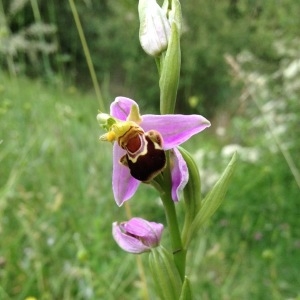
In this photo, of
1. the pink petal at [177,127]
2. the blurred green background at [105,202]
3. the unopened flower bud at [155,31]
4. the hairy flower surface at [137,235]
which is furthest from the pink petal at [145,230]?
the blurred green background at [105,202]

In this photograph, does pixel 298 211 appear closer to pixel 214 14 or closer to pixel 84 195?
pixel 84 195

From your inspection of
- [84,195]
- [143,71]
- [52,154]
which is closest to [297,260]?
[84,195]

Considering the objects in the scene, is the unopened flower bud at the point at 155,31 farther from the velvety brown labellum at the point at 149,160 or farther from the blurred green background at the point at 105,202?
the blurred green background at the point at 105,202

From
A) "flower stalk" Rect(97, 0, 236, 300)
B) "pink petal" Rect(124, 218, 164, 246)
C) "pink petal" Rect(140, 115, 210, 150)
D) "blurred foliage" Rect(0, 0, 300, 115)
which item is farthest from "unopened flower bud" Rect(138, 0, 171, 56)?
"blurred foliage" Rect(0, 0, 300, 115)

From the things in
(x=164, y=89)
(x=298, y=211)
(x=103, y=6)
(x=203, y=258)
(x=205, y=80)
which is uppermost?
(x=164, y=89)

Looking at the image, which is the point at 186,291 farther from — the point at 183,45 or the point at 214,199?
the point at 183,45

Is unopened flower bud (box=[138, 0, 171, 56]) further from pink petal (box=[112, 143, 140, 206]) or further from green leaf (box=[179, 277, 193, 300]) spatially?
green leaf (box=[179, 277, 193, 300])

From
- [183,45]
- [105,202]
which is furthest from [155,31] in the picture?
[183,45]
